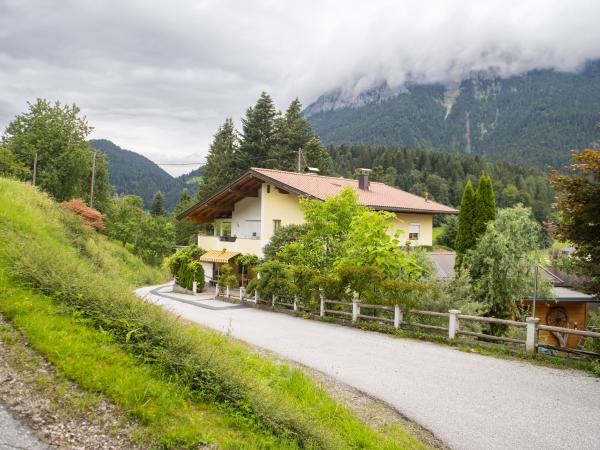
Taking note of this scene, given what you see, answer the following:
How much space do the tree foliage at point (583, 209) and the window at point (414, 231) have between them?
1674cm

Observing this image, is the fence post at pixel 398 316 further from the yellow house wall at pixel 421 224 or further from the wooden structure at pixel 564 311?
the yellow house wall at pixel 421 224

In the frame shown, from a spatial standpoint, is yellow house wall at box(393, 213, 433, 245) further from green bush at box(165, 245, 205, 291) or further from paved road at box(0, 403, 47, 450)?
paved road at box(0, 403, 47, 450)

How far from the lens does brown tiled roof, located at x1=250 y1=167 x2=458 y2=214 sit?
23875 millimetres

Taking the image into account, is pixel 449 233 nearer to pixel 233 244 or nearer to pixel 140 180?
pixel 233 244

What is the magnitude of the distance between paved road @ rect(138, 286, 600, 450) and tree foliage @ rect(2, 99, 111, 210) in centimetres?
2972

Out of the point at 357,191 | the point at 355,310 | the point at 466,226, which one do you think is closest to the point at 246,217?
the point at 357,191

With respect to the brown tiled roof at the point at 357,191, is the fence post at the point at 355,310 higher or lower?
lower

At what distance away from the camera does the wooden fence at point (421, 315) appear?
1067 centimetres

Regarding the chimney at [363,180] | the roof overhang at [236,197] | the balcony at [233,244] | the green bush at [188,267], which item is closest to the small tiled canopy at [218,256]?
the balcony at [233,244]

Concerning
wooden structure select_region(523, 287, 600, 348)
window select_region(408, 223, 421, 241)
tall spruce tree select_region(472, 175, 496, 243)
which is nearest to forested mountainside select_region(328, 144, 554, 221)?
window select_region(408, 223, 421, 241)

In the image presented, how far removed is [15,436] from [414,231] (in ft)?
81.7

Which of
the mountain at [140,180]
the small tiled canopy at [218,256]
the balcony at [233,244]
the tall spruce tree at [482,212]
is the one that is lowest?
the small tiled canopy at [218,256]

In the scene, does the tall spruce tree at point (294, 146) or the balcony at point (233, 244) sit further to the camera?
the tall spruce tree at point (294, 146)

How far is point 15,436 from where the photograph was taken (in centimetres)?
407
